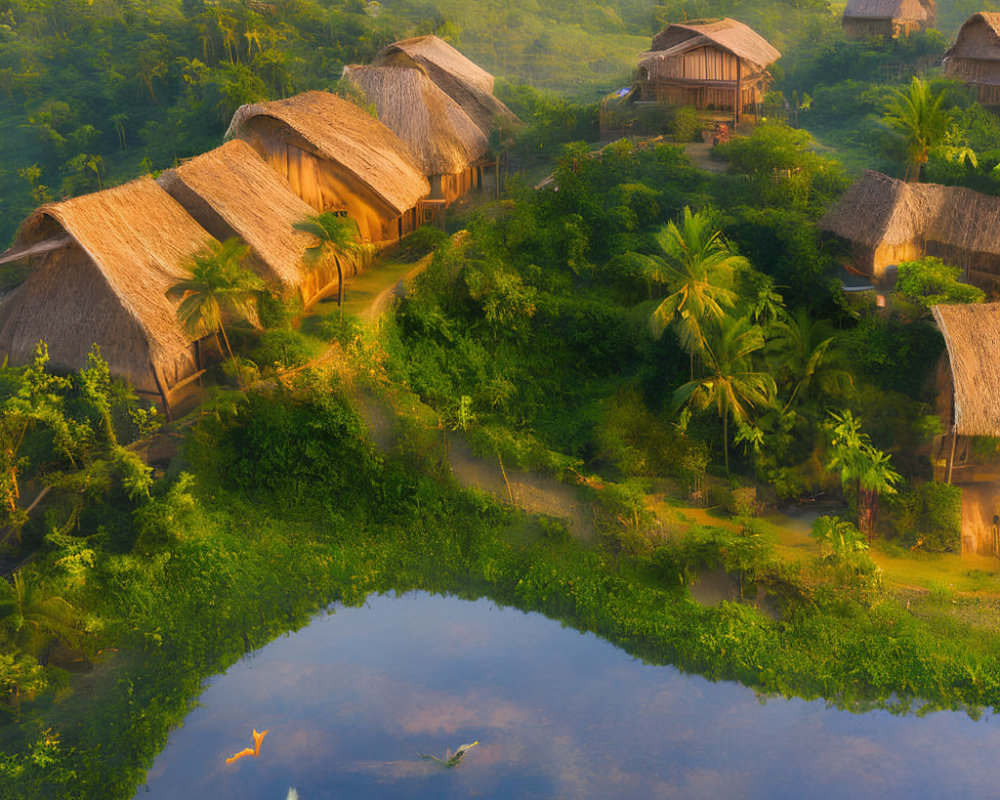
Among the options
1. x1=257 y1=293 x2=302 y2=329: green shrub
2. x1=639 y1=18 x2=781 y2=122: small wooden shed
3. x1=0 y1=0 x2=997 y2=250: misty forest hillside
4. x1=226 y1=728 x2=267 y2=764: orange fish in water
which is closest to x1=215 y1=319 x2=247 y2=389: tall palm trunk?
x1=257 y1=293 x2=302 y2=329: green shrub

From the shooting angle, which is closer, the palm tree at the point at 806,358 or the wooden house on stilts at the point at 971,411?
the wooden house on stilts at the point at 971,411

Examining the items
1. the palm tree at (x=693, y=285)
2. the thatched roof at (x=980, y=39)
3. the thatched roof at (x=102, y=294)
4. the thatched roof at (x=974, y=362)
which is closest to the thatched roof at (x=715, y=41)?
the thatched roof at (x=980, y=39)

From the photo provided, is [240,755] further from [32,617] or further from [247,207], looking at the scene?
[247,207]

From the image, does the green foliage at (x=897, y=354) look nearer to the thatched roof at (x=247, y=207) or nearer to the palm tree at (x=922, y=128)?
the palm tree at (x=922, y=128)

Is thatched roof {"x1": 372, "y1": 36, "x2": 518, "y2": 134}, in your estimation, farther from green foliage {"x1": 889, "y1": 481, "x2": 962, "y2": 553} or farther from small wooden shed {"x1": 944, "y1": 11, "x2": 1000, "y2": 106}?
green foliage {"x1": 889, "y1": 481, "x2": 962, "y2": 553}

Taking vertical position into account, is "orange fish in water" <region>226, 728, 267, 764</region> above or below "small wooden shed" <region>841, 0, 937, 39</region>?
below

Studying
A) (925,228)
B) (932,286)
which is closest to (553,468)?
(932,286)

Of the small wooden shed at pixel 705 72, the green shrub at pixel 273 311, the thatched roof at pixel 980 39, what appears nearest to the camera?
the green shrub at pixel 273 311

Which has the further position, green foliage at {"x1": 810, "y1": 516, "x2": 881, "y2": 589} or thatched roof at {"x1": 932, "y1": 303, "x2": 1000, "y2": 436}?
thatched roof at {"x1": 932, "y1": 303, "x2": 1000, "y2": 436}
